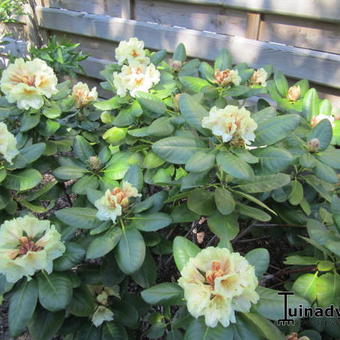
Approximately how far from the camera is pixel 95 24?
3801 millimetres

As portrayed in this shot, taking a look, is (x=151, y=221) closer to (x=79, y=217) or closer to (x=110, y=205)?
(x=110, y=205)

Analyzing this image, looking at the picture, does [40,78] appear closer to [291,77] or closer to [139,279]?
[139,279]

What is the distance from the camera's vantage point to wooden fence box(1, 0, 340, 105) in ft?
8.66

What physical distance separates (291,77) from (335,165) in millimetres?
1554

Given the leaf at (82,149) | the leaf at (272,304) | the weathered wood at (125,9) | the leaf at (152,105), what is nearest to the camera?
the leaf at (272,304)

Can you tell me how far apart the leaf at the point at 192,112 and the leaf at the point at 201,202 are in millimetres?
252

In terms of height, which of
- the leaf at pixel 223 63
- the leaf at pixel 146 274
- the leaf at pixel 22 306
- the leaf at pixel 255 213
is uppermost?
the leaf at pixel 223 63

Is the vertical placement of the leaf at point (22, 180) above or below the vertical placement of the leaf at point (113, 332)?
above

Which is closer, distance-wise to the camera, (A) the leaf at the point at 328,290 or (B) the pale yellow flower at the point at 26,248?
(B) the pale yellow flower at the point at 26,248

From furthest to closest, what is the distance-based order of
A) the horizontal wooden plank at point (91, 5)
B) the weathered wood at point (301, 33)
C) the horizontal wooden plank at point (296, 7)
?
the horizontal wooden plank at point (91, 5), the weathered wood at point (301, 33), the horizontal wooden plank at point (296, 7)

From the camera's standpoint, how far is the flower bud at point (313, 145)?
58.6 inches

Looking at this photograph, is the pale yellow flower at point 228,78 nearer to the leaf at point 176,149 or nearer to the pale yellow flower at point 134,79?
the pale yellow flower at point 134,79

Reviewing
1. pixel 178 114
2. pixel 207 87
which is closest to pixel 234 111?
pixel 178 114

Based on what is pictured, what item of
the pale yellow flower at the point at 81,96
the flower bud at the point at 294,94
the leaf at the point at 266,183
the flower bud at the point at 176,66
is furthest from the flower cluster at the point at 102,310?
the flower bud at the point at 294,94
